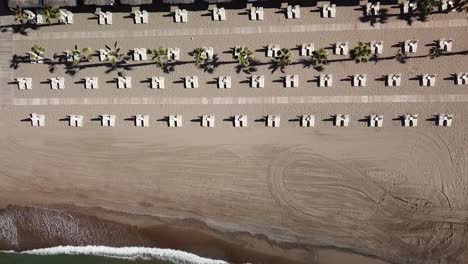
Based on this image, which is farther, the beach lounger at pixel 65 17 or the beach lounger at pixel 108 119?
the beach lounger at pixel 108 119

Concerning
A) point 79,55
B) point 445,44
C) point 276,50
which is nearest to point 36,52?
point 79,55

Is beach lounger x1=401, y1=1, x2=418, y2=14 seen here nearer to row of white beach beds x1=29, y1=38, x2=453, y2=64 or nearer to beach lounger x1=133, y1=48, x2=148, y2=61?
row of white beach beds x1=29, y1=38, x2=453, y2=64

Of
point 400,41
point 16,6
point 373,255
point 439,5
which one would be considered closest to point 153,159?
point 16,6

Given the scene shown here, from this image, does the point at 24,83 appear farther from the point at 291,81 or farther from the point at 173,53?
the point at 291,81

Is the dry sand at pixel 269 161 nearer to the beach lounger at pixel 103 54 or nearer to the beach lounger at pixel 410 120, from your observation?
the beach lounger at pixel 410 120

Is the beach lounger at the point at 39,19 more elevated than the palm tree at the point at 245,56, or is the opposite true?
the beach lounger at the point at 39,19

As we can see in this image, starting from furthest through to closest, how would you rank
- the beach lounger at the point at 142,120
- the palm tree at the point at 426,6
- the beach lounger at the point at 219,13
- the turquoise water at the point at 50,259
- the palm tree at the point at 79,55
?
the turquoise water at the point at 50,259
the beach lounger at the point at 142,120
the palm tree at the point at 79,55
the beach lounger at the point at 219,13
the palm tree at the point at 426,6

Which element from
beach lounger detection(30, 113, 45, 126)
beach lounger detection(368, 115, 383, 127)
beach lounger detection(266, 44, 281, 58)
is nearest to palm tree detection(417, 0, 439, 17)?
beach lounger detection(368, 115, 383, 127)

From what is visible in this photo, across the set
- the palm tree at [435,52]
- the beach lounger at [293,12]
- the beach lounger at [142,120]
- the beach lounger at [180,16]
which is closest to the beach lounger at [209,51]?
the beach lounger at [180,16]
